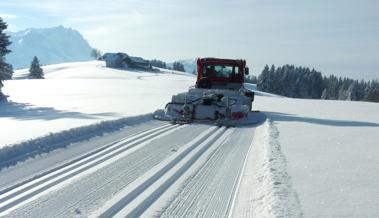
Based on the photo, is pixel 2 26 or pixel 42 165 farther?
pixel 2 26

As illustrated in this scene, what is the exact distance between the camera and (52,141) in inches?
383

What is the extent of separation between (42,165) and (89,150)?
1.54 metres

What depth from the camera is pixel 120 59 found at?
102062 mm

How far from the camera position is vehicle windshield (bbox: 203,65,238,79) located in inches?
770

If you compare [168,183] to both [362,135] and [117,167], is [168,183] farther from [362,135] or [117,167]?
[362,135]

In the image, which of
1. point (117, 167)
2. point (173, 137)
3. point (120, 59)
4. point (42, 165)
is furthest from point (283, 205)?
point (120, 59)

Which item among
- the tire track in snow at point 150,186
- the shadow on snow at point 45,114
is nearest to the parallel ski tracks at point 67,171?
the tire track in snow at point 150,186

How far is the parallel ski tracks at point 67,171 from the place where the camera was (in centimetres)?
564

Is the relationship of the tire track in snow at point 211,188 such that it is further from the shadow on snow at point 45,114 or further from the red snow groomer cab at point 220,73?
the red snow groomer cab at point 220,73

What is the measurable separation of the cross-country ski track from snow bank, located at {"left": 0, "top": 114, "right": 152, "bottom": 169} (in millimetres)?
854

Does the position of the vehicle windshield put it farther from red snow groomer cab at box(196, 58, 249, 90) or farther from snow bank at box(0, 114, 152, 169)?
snow bank at box(0, 114, 152, 169)

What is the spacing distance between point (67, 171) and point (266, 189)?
126 inches

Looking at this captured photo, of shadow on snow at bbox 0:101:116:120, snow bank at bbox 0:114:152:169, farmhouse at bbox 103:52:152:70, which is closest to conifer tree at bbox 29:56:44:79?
farmhouse at bbox 103:52:152:70

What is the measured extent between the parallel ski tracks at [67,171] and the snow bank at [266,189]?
8.38ft
